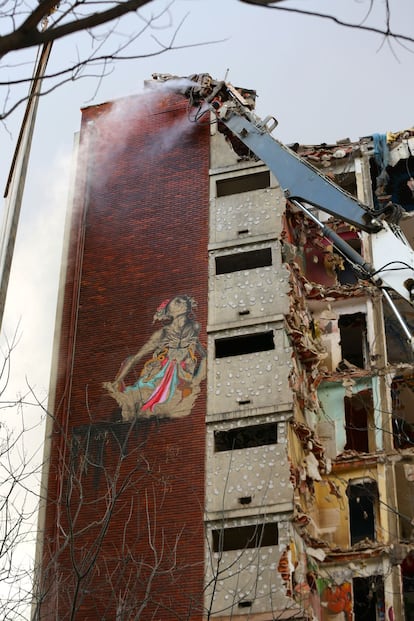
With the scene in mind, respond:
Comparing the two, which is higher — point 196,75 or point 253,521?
point 196,75

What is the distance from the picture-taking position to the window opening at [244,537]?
2477cm

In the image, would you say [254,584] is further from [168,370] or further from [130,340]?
[130,340]

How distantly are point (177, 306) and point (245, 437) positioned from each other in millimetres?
4276

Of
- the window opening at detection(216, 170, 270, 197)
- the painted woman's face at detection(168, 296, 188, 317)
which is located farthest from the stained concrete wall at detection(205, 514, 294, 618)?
the window opening at detection(216, 170, 270, 197)

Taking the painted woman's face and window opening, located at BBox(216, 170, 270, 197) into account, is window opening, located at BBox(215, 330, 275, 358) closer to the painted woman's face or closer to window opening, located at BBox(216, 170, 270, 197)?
the painted woman's face

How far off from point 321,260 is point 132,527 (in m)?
10.7

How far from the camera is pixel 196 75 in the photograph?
1270 inches

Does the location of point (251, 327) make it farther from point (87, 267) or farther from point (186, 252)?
point (87, 267)

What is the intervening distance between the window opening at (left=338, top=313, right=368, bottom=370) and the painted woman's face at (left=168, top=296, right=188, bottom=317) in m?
4.92

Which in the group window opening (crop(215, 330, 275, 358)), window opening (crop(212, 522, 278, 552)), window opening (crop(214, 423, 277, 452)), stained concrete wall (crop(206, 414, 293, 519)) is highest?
window opening (crop(215, 330, 275, 358))

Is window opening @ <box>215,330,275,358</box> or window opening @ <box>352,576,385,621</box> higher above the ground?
window opening @ <box>215,330,275,358</box>

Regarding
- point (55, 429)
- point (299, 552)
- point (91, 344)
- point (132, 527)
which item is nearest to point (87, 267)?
point (91, 344)

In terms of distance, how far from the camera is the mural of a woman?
89.5 feet

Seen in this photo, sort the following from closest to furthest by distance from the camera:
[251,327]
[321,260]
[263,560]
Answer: [263,560] → [251,327] → [321,260]
